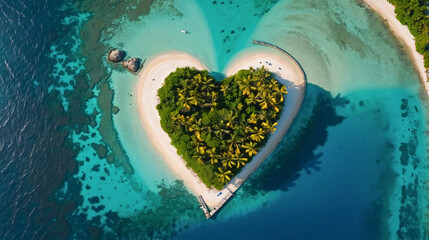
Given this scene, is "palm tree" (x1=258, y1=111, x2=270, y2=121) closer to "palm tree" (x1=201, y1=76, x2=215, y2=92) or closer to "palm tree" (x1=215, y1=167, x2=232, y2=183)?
"palm tree" (x1=201, y1=76, x2=215, y2=92)

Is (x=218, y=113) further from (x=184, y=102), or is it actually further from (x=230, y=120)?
(x=184, y=102)

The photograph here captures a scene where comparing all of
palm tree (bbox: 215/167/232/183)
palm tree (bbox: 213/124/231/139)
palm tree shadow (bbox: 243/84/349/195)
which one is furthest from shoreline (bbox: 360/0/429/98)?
palm tree (bbox: 215/167/232/183)

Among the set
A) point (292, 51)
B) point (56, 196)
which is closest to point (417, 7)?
point (292, 51)

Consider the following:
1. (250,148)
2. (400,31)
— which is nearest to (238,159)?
(250,148)

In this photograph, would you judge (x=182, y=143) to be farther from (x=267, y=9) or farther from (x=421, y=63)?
(x=421, y=63)

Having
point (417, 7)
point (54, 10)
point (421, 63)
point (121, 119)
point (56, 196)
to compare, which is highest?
point (54, 10)

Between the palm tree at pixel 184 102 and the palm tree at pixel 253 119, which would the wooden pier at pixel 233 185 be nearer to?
the palm tree at pixel 253 119
